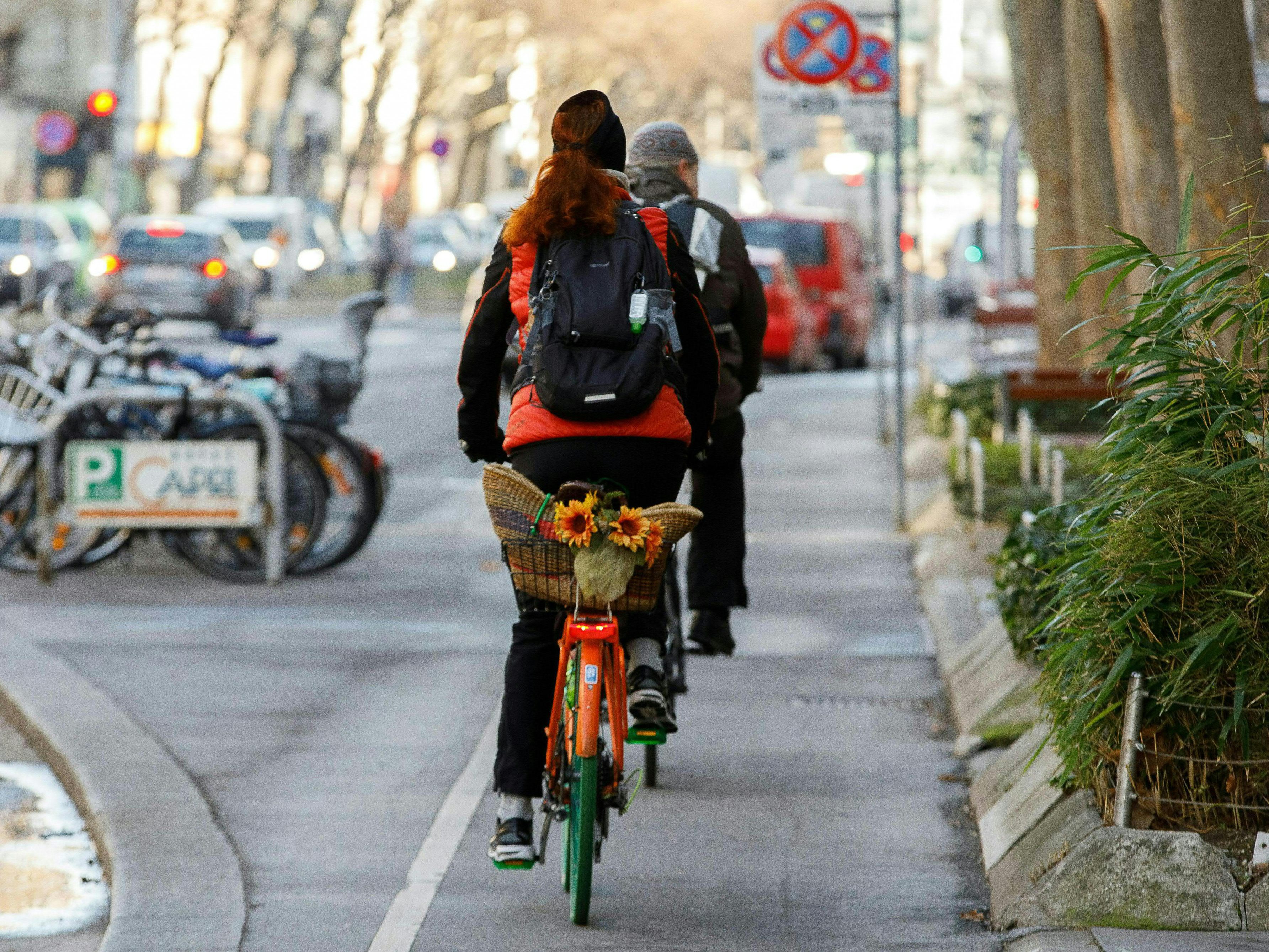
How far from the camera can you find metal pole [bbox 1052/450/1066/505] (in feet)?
27.1

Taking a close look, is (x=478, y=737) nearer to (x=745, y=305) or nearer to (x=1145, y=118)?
(x=745, y=305)

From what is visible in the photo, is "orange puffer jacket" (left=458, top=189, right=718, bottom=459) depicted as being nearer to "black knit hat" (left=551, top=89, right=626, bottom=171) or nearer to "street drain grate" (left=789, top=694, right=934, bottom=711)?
"black knit hat" (left=551, top=89, right=626, bottom=171)

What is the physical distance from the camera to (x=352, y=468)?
431 inches

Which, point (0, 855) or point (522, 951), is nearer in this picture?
point (522, 951)

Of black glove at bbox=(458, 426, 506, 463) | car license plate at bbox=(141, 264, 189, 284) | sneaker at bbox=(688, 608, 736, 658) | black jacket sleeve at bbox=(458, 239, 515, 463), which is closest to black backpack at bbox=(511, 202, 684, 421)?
black jacket sleeve at bbox=(458, 239, 515, 463)

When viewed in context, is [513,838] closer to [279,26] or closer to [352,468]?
[352,468]

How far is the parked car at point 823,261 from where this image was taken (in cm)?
2908

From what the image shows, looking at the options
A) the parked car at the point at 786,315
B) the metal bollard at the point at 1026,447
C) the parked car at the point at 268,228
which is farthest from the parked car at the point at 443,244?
the metal bollard at the point at 1026,447

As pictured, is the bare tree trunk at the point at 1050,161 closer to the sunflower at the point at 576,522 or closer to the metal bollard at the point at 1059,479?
the metal bollard at the point at 1059,479

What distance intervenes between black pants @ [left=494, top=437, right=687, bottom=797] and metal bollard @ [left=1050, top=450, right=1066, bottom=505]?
315 centimetres

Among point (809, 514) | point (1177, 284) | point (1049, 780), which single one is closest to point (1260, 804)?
point (1049, 780)

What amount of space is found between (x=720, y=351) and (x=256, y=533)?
477cm

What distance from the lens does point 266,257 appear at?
43.7 m

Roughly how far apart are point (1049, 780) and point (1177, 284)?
1276 mm
